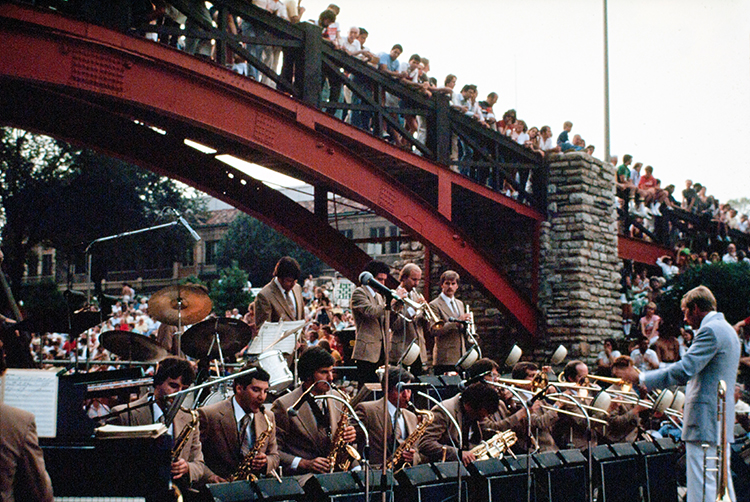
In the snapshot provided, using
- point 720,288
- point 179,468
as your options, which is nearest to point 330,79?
point 179,468

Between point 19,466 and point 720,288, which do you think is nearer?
point 19,466

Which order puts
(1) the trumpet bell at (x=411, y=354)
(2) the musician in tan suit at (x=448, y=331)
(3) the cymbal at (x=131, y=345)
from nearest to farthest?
1. (3) the cymbal at (x=131, y=345)
2. (1) the trumpet bell at (x=411, y=354)
3. (2) the musician in tan suit at (x=448, y=331)

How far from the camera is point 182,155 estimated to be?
13727 millimetres

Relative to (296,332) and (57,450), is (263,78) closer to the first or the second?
(296,332)

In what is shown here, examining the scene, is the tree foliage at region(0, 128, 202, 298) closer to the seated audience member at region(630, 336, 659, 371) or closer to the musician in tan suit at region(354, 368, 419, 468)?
the seated audience member at region(630, 336, 659, 371)

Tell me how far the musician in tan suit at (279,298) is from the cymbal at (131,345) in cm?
130

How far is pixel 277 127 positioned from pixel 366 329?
12.0 ft

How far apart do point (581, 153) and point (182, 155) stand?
853cm

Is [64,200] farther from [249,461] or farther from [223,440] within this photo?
[249,461]

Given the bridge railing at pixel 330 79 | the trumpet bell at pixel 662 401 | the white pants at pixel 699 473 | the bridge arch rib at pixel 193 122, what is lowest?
the white pants at pixel 699 473

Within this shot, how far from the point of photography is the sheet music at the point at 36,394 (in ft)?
14.4

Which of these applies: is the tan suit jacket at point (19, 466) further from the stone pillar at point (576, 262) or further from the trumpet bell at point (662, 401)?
the stone pillar at point (576, 262)

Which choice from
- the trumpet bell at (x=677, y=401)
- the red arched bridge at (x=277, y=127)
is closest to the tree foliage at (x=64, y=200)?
the red arched bridge at (x=277, y=127)

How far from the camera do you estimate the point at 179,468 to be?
5.54 metres
